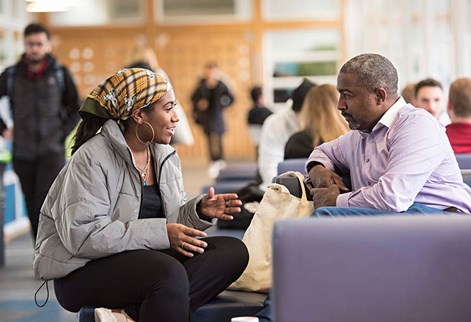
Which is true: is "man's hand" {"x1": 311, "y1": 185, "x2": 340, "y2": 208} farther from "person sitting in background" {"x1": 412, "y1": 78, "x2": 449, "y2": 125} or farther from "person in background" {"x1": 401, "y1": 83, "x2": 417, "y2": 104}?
"person in background" {"x1": 401, "y1": 83, "x2": 417, "y2": 104}

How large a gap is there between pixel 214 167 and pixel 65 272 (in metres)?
12.2

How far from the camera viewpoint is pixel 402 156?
3566mm

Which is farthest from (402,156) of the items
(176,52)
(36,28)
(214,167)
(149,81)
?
(176,52)

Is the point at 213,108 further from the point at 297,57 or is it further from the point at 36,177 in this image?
the point at 36,177

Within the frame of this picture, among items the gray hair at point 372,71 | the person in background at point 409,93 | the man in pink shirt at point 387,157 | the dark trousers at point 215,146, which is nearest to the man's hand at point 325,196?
the man in pink shirt at point 387,157

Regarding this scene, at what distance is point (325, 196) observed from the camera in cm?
390

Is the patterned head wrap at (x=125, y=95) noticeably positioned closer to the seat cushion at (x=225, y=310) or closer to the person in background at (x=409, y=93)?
the seat cushion at (x=225, y=310)

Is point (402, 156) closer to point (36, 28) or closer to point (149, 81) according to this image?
point (149, 81)

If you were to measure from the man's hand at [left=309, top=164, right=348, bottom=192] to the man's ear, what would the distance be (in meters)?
0.41

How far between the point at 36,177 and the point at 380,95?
3.68 m

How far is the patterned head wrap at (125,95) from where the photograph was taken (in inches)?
152

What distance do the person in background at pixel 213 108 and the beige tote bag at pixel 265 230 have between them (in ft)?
39.8

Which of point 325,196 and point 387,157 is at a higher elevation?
point 387,157

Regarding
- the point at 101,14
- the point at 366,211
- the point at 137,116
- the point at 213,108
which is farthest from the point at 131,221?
the point at 101,14
